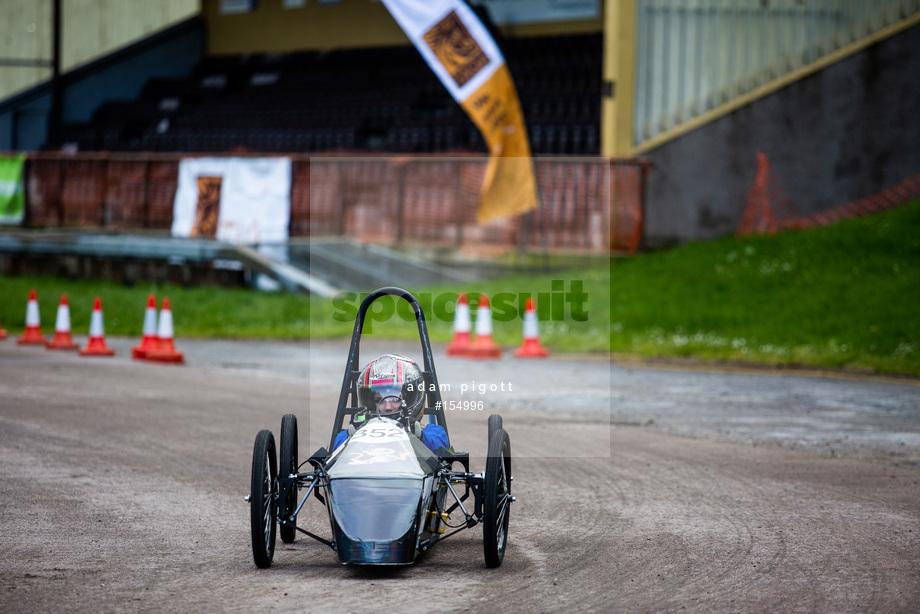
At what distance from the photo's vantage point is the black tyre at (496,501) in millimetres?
5523

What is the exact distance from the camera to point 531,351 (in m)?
15.8

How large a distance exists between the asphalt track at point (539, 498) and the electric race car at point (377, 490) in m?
0.19

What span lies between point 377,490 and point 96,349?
11170 mm

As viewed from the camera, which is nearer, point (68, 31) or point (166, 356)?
point (166, 356)

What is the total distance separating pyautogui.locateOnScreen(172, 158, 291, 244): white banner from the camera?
24922 mm

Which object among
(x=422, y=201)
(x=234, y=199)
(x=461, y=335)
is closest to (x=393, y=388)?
(x=461, y=335)

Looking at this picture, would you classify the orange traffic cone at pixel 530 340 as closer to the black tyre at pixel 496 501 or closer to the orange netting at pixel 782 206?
the orange netting at pixel 782 206

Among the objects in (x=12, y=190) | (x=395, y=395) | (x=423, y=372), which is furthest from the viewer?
(x=12, y=190)

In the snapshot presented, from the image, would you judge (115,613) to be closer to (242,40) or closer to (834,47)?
(834,47)

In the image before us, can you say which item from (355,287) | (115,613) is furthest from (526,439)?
(355,287)

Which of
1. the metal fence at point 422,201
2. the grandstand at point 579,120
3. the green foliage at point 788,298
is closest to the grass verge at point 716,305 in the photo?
the green foliage at point 788,298

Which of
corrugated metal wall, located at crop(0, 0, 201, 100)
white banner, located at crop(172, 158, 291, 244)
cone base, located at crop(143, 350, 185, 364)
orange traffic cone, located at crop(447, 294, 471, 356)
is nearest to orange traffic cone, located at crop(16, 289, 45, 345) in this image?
cone base, located at crop(143, 350, 185, 364)

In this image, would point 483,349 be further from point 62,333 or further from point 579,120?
point 579,120

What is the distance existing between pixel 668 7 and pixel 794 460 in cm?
1604
